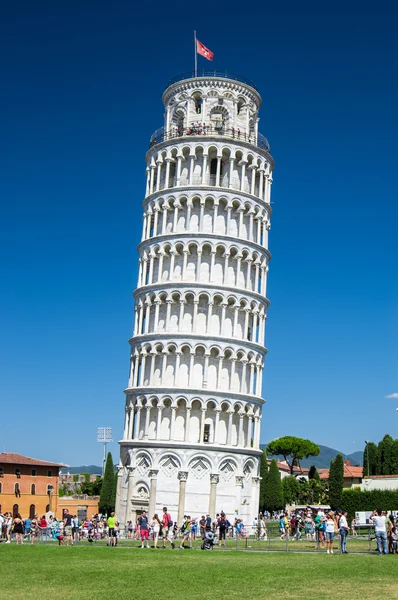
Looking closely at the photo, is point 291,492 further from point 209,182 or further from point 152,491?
point 209,182

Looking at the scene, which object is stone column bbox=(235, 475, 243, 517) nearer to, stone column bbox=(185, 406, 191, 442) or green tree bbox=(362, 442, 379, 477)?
stone column bbox=(185, 406, 191, 442)

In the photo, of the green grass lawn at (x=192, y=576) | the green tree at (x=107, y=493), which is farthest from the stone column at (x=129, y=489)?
the green tree at (x=107, y=493)

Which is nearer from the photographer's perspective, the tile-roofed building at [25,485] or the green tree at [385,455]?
the green tree at [385,455]

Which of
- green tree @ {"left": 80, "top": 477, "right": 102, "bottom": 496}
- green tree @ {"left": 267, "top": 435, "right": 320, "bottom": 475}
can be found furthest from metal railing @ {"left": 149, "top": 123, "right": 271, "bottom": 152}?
green tree @ {"left": 267, "top": 435, "right": 320, "bottom": 475}

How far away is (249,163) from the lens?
68.6 meters

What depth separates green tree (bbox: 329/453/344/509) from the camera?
85.0 metres

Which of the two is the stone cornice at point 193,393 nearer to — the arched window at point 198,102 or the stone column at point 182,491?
the stone column at point 182,491

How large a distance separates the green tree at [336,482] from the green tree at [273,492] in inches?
334

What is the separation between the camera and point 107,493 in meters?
93.3

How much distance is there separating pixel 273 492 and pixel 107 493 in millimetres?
21118

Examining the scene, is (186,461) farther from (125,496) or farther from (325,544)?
(325,544)

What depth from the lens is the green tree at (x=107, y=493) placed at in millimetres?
92438

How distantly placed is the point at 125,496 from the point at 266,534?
49.9 ft

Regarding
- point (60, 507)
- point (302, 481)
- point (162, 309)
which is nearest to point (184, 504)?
point (162, 309)
